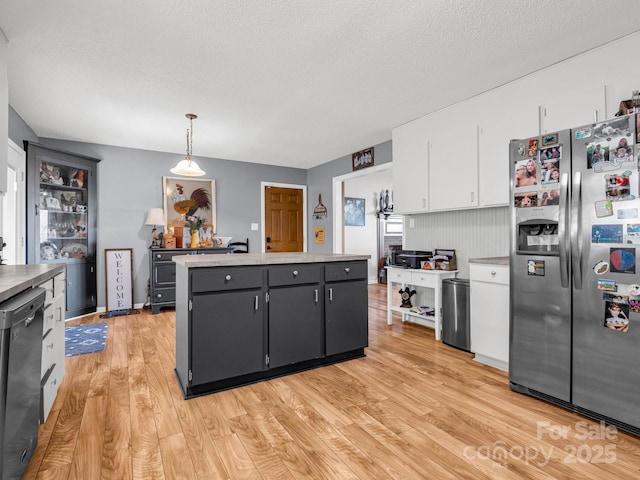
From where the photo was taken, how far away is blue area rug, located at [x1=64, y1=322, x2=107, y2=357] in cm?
329

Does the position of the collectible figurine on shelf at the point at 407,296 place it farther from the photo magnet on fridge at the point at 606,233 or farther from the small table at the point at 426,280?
the photo magnet on fridge at the point at 606,233

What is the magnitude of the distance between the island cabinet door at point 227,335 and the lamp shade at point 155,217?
342 cm

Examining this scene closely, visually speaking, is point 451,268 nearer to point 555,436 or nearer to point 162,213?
point 555,436

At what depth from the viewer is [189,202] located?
223 inches

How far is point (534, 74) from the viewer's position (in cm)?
293

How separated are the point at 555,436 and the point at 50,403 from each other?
9.52 feet

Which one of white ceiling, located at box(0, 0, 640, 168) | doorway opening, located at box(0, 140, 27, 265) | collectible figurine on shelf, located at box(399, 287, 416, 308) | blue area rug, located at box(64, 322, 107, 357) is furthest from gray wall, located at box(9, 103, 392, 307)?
collectible figurine on shelf, located at box(399, 287, 416, 308)

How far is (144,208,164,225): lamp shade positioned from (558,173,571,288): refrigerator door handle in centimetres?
501

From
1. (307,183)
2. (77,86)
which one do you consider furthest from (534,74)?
(307,183)

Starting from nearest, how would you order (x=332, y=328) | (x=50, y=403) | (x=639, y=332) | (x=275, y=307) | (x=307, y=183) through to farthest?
(x=639, y=332) < (x=50, y=403) < (x=275, y=307) < (x=332, y=328) < (x=307, y=183)

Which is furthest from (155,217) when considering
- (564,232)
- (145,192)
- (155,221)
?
(564,232)

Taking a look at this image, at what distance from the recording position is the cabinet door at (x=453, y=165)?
A: 11.3 feet

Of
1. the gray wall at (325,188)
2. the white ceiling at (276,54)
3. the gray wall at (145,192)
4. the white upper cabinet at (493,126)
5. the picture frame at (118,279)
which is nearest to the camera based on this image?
the white ceiling at (276,54)

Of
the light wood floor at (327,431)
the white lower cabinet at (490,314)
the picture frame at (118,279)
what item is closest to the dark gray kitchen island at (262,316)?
the light wood floor at (327,431)
